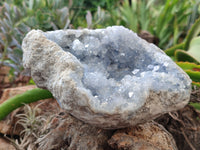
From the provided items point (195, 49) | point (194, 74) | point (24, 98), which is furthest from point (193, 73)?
point (24, 98)

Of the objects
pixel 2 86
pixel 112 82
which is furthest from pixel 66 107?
pixel 2 86

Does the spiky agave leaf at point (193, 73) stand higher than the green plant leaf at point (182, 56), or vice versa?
the spiky agave leaf at point (193, 73)

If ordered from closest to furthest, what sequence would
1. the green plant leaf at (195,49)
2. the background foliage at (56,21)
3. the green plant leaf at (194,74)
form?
the green plant leaf at (194,74) → the green plant leaf at (195,49) → the background foliage at (56,21)

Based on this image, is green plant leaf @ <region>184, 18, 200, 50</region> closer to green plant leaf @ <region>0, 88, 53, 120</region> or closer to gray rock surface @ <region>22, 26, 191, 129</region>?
gray rock surface @ <region>22, 26, 191, 129</region>

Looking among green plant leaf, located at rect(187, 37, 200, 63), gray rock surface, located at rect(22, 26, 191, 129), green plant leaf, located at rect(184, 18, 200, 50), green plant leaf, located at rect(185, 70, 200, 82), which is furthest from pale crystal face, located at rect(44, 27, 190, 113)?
green plant leaf, located at rect(184, 18, 200, 50)

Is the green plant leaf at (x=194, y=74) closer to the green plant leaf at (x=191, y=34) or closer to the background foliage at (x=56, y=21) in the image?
the background foliage at (x=56, y=21)

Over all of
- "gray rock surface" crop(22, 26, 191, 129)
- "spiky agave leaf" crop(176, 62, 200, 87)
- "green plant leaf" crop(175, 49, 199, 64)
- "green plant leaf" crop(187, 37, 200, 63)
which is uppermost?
"gray rock surface" crop(22, 26, 191, 129)

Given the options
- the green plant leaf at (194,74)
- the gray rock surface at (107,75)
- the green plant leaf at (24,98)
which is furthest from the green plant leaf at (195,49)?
the green plant leaf at (24,98)

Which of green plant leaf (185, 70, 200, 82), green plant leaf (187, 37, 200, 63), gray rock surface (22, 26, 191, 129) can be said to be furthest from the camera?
green plant leaf (187, 37, 200, 63)

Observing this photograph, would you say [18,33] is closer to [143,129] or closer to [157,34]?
[143,129]
